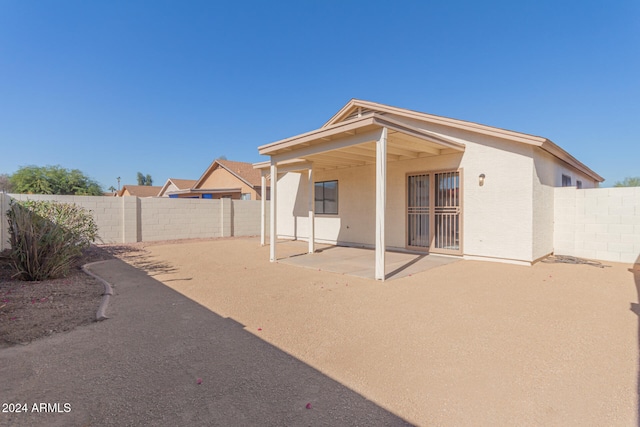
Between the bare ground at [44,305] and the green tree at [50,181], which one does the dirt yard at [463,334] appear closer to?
the bare ground at [44,305]

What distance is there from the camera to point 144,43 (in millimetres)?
12312

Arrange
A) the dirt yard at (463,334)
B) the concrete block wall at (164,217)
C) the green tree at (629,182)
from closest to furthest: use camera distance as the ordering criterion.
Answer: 1. the dirt yard at (463,334)
2. the concrete block wall at (164,217)
3. the green tree at (629,182)

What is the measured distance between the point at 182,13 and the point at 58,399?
1316 cm

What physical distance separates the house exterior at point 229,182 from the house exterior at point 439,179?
14155 mm

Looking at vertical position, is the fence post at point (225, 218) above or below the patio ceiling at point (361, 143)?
below

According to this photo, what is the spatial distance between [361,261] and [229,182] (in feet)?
66.0

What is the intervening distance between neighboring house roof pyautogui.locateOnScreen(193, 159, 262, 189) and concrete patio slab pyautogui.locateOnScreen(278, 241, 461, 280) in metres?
14.9

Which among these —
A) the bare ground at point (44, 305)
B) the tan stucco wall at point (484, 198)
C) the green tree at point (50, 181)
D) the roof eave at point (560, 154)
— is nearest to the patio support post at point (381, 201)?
the tan stucco wall at point (484, 198)

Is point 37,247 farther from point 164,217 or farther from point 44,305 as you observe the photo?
point 164,217

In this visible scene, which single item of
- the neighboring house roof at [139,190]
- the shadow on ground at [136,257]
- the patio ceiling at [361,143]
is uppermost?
the neighboring house roof at [139,190]

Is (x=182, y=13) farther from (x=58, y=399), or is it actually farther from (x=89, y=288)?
(x=58, y=399)

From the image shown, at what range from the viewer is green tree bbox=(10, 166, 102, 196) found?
26.7m

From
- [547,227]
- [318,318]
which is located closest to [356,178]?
[547,227]

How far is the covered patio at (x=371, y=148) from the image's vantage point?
611cm
